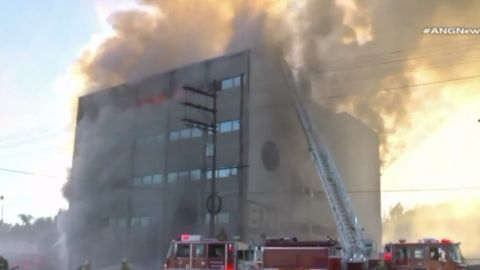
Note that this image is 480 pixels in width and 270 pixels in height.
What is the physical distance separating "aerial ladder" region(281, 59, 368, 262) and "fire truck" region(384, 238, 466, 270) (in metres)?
1.36

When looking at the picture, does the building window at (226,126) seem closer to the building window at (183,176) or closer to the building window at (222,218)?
the building window at (183,176)

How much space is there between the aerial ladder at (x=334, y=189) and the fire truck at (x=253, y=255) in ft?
6.12

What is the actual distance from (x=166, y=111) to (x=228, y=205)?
942cm

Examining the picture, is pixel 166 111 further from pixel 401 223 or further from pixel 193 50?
pixel 401 223

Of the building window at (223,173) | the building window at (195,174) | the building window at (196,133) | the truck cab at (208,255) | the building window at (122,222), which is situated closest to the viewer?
the truck cab at (208,255)

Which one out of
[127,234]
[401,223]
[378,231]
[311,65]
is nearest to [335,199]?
[311,65]

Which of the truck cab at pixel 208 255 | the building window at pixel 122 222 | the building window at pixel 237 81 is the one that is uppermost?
the building window at pixel 237 81

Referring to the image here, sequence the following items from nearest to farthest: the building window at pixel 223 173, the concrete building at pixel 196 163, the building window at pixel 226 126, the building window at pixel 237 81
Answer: the concrete building at pixel 196 163, the building window at pixel 223 173, the building window at pixel 237 81, the building window at pixel 226 126

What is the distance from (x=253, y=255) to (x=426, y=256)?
5.35m

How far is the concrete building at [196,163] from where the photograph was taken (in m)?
37.2

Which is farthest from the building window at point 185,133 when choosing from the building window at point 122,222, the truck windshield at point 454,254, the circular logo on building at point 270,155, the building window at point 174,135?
the truck windshield at point 454,254

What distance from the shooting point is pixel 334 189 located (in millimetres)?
29000

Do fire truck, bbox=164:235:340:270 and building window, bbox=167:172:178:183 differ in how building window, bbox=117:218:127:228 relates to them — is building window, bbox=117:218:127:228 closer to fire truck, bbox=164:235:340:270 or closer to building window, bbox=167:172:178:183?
building window, bbox=167:172:178:183

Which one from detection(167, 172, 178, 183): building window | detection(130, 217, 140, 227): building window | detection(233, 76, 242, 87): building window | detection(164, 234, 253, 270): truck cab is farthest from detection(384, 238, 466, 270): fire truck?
detection(130, 217, 140, 227): building window
